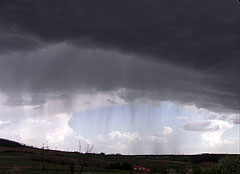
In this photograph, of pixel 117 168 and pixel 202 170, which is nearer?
pixel 202 170

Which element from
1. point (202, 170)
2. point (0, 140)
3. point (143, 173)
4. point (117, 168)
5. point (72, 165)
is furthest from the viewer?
point (0, 140)

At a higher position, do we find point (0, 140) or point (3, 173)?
point (0, 140)

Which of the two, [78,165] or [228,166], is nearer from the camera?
[78,165]

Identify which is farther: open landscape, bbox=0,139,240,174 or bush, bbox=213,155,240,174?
bush, bbox=213,155,240,174

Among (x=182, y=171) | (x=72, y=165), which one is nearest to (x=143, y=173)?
(x=182, y=171)

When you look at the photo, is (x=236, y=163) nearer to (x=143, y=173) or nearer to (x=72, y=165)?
(x=143, y=173)

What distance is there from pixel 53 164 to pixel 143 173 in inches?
787

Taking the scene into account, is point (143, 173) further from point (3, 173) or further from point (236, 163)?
point (3, 173)

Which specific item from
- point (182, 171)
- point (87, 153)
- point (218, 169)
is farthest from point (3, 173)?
point (87, 153)

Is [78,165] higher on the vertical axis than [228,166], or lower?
lower

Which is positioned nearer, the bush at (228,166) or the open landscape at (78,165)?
the open landscape at (78,165)

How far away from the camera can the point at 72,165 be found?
10109 millimetres

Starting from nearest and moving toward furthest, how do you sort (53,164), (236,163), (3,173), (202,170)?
(53,164) → (236,163) → (202,170) → (3,173)

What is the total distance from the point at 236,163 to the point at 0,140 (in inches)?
4137
